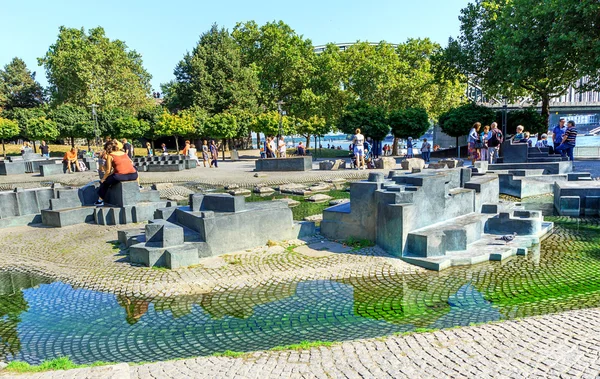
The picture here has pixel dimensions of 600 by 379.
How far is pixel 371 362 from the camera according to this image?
4383mm

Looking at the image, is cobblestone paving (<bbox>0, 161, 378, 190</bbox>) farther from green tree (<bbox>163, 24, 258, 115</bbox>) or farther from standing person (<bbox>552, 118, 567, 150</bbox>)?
green tree (<bbox>163, 24, 258, 115</bbox>)

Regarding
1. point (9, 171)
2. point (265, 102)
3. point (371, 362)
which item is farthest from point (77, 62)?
point (371, 362)

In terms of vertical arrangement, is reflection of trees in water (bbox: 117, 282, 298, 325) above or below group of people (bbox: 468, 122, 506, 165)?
below

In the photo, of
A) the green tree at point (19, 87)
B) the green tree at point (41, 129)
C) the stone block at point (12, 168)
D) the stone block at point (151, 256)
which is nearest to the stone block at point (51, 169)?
the stone block at point (12, 168)

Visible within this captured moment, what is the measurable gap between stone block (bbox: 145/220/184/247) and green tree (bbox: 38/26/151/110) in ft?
155

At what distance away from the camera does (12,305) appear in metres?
7.33

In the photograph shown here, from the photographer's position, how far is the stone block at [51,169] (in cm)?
2534

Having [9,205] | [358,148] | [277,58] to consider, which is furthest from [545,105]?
[9,205]

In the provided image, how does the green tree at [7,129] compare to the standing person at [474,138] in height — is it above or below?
above

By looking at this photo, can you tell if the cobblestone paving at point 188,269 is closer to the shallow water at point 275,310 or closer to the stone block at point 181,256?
the stone block at point 181,256

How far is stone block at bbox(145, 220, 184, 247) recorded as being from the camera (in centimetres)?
869

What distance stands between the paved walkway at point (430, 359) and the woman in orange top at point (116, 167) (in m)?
9.08

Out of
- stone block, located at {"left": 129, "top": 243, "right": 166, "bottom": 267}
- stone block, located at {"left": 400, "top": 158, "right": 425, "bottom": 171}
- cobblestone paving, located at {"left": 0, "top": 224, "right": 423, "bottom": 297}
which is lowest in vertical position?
cobblestone paving, located at {"left": 0, "top": 224, "right": 423, "bottom": 297}

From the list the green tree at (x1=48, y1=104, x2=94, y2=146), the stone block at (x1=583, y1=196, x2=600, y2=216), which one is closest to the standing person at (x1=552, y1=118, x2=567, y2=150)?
the stone block at (x1=583, y1=196, x2=600, y2=216)
